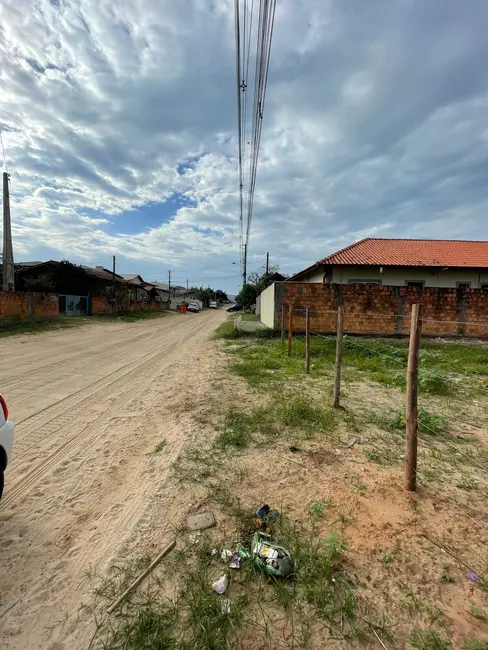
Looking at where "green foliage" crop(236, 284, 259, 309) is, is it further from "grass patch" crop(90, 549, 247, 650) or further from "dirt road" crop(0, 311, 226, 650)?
"grass patch" crop(90, 549, 247, 650)

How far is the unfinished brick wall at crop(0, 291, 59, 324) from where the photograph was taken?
14539mm

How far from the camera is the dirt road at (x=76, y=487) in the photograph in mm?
1777

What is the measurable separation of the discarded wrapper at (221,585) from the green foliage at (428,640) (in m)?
0.98

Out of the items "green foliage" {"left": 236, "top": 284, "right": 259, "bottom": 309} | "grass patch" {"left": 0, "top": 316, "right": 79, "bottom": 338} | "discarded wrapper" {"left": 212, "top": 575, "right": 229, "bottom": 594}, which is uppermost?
"green foliage" {"left": 236, "top": 284, "right": 259, "bottom": 309}

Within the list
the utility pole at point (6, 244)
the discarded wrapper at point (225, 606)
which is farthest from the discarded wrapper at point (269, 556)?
the utility pole at point (6, 244)

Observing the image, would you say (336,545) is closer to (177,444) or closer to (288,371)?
(177,444)

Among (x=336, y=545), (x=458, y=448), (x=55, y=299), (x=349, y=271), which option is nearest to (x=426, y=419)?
(x=458, y=448)

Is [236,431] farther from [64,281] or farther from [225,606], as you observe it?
[64,281]

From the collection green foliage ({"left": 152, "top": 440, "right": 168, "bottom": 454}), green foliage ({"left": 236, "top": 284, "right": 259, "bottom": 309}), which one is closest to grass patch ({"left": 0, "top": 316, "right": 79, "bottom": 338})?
green foliage ({"left": 152, "top": 440, "right": 168, "bottom": 454})

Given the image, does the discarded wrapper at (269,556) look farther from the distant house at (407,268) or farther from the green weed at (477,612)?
the distant house at (407,268)

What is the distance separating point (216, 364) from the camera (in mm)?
8156

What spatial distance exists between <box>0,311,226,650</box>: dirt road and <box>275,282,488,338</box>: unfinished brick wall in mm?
6777

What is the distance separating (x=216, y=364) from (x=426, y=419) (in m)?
4.95

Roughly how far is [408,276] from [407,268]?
1.76ft
